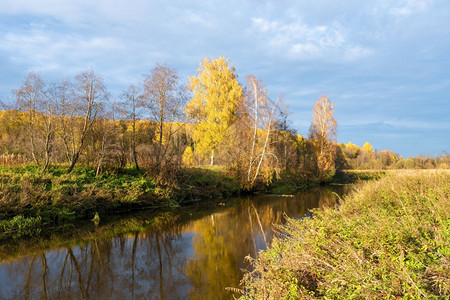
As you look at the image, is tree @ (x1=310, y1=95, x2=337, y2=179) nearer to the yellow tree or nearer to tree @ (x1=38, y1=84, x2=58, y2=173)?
the yellow tree

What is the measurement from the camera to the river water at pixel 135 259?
19.7ft

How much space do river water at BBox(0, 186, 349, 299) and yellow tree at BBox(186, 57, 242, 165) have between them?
42.9 ft

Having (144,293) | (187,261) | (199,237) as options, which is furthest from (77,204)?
(144,293)

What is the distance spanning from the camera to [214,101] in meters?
25.7

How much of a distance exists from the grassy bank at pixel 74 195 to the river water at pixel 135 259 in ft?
3.57

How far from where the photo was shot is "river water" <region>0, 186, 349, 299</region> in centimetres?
600

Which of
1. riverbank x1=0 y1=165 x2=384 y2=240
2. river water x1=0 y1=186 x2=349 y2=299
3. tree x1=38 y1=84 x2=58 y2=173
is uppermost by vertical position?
tree x1=38 y1=84 x2=58 y2=173

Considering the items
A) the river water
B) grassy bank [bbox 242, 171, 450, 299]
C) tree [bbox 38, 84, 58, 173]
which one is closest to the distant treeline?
tree [bbox 38, 84, 58, 173]

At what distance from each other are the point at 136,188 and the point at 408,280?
14.2m

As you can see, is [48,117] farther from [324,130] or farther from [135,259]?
[324,130]

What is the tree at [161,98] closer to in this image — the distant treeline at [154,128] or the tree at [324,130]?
the distant treeline at [154,128]

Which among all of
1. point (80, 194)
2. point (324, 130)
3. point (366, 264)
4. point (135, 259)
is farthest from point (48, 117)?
point (324, 130)

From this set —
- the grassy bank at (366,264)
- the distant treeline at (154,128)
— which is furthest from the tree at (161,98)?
the grassy bank at (366,264)

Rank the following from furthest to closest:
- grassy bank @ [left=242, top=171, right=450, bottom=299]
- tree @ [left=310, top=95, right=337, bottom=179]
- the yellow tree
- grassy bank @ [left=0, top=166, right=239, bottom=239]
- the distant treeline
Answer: tree @ [left=310, top=95, right=337, bottom=179] → the yellow tree → the distant treeline → grassy bank @ [left=0, top=166, right=239, bottom=239] → grassy bank @ [left=242, top=171, right=450, bottom=299]
